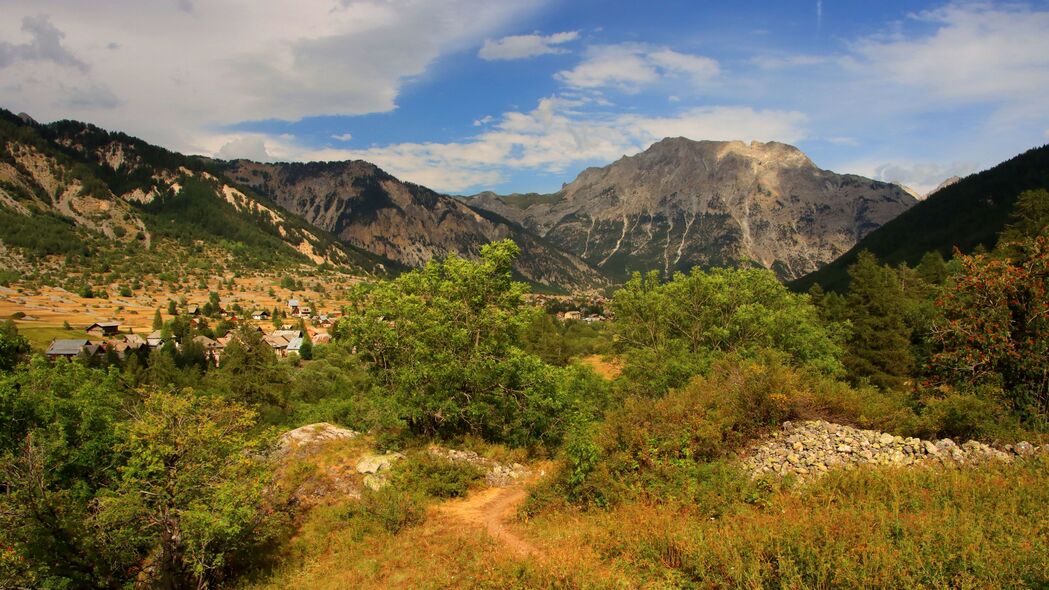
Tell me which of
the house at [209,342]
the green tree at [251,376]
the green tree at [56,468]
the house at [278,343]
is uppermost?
the green tree at [56,468]

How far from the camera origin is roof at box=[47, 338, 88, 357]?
240 ft

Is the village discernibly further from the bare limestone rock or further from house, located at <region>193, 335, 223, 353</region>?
the bare limestone rock

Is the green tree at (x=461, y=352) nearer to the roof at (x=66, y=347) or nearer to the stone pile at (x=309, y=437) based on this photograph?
the stone pile at (x=309, y=437)

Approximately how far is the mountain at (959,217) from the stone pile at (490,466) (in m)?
150

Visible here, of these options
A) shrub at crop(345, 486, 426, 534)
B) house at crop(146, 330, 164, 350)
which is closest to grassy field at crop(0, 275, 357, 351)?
house at crop(146, 330, 164, 350)

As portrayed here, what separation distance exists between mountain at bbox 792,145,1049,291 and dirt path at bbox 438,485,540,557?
5964 inches

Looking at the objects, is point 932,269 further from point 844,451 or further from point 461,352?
point 461,352

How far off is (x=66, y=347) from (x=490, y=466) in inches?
3570

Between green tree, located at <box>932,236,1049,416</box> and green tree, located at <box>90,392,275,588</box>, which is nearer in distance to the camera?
green tree, located at <box>90,392,275,588</box>

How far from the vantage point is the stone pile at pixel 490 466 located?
62.7 feet

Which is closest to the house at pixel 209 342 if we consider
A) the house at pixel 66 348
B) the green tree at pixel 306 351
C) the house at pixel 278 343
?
the house at pixel 278 343

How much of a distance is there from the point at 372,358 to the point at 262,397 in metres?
31.9

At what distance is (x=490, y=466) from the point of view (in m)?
19.7

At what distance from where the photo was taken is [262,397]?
47344mm
